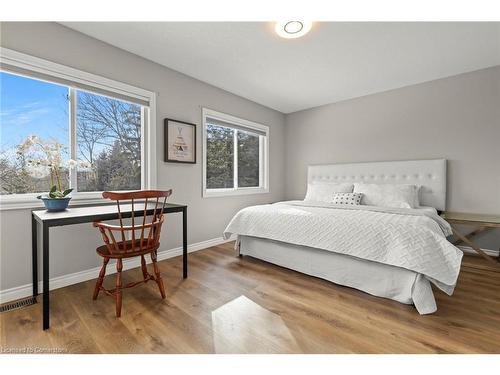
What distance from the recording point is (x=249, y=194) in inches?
161

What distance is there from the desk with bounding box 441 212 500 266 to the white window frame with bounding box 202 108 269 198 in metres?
2.67

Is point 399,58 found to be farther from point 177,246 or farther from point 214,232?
point 177,246

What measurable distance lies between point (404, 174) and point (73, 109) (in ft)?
13.6

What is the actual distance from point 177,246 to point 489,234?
3.96 meters

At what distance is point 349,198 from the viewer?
3.14 metres

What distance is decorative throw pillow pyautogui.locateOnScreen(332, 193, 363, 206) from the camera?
310 cm

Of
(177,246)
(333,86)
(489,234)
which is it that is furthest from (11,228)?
(489,234)

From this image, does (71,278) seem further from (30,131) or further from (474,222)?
(474,222)

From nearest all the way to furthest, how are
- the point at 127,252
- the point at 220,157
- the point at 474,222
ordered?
the point at 127,252 → the point at 474,222 → the point at 220,157

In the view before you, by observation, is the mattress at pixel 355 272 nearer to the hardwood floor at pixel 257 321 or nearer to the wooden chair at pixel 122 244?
the hardwood floor at pixel 257 321

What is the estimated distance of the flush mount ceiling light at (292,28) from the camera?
202cm

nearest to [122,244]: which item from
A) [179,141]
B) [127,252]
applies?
[127,252]

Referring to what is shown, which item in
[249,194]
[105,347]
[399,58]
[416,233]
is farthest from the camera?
[249,194]

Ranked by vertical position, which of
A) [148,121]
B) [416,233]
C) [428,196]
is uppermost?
[148,121]
